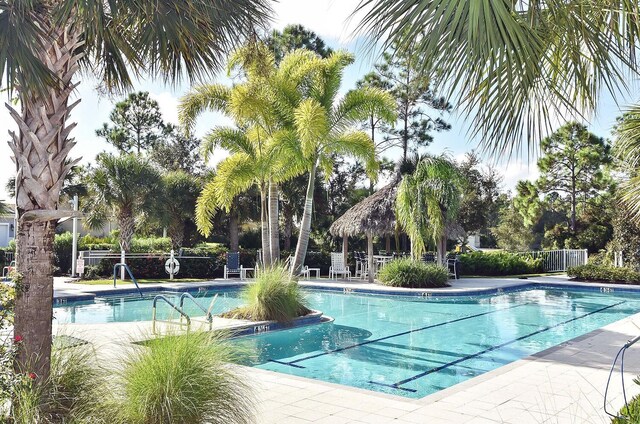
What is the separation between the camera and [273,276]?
1101 centimetres

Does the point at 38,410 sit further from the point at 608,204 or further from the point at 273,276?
the point at 608,204

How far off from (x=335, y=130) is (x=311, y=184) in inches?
56.4

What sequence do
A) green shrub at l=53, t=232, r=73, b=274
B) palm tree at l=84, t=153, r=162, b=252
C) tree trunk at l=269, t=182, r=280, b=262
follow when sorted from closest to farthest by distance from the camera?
tree trunk at l=269, t=182, r=280, b=262 → palm tree at l=84, t=153, r=162, b=252 → green shrub at l=53, t=232, r=73, b=274

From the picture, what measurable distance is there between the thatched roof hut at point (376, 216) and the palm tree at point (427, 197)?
78.0 inches

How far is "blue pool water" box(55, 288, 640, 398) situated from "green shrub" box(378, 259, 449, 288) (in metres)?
1.17

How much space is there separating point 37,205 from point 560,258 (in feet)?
82.0

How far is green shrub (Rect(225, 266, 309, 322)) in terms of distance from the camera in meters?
10.9

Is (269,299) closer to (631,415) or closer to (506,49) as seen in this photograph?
(631,415)

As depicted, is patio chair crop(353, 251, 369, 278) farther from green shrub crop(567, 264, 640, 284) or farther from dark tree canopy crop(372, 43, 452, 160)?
dark tree canopy crop(372, 43, 452, 160)

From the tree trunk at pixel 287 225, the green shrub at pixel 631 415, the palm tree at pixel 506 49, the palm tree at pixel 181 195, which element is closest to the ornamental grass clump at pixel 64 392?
the palm tree at pixel 506 49

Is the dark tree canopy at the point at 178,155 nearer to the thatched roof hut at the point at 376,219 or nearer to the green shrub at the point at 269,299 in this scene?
the thatched roof hut at the point at 376,219

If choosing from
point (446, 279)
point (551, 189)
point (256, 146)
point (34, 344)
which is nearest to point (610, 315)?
point (446, 279)

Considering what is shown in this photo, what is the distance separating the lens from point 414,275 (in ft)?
59.2

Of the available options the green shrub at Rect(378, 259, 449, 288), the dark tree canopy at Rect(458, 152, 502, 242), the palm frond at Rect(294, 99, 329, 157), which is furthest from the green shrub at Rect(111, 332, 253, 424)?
the dark tree canopy at Rect(458, 152, 502, 242)
